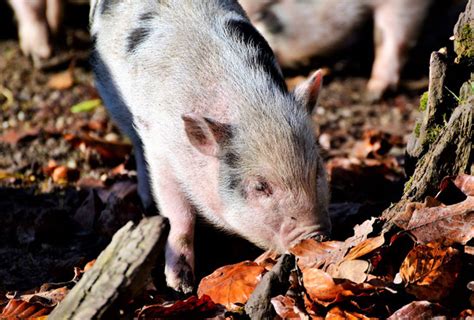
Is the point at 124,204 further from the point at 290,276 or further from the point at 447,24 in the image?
the point at 447,24

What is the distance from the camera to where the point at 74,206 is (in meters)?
4.63

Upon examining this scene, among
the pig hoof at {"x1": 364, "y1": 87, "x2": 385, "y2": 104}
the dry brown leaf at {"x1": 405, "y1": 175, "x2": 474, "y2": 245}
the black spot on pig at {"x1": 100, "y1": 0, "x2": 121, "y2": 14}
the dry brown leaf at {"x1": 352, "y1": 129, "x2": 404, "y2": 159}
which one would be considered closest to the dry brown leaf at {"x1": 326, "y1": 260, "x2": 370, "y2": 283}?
the dry brown leaf at {"x1": 405, "y1": 175, "x2": 474, "y2": 245}

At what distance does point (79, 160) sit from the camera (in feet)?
17.7

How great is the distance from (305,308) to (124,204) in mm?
1679

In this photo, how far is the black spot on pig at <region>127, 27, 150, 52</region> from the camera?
4.18 m

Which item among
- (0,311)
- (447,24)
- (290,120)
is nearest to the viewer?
(0,311)

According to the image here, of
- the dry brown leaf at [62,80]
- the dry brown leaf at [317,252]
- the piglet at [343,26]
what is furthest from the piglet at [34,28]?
the dry brown leaf at [317,252]

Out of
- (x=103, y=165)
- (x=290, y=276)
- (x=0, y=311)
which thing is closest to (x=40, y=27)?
(x=103, y=165)

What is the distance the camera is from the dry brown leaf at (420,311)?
2.81 meters

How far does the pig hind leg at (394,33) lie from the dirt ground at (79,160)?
17cm

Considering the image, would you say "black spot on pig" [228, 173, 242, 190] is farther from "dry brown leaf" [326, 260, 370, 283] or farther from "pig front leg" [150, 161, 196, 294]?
"dry brown leaf" [326, 260, 370, 283]

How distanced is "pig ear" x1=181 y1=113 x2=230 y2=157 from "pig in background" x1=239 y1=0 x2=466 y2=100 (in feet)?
11.7

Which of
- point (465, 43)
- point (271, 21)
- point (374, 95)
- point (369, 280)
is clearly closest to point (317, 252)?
point (369, 280)

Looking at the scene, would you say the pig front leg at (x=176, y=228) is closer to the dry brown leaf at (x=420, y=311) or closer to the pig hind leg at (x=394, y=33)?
the dry brown leaf at (x=420, y=311)
